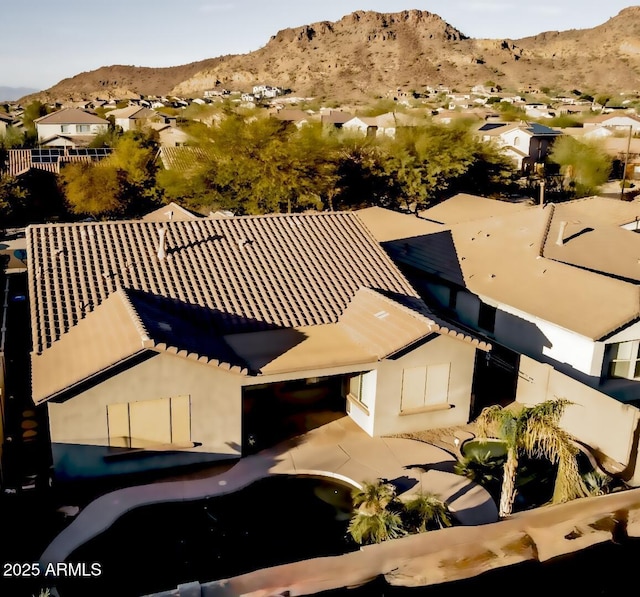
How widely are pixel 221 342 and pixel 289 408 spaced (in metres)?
3.04

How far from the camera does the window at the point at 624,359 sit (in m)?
20.5

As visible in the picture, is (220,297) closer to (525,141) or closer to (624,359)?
(624,359)

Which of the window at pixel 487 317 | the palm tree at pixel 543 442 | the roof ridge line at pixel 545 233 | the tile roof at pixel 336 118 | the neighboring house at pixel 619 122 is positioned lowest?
the window at pixel 487 317

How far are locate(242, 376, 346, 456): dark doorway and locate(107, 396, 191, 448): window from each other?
6.63 ft

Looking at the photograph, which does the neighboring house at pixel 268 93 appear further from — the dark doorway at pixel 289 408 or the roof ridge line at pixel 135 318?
the roof ridge line at pixel 135 318

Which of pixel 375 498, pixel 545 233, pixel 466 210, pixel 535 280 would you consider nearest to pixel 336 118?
pixel 466 210

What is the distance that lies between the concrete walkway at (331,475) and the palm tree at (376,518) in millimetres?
1547

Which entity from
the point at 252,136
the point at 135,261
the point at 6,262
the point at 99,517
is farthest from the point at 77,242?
the point at 252,136

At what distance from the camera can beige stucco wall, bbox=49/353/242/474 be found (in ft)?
48.4

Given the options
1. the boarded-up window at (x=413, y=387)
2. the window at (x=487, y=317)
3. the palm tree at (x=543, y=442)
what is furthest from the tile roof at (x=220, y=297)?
the window at (x=487, y=317)

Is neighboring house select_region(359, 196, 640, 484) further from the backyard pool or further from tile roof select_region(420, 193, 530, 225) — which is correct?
the backyard pool

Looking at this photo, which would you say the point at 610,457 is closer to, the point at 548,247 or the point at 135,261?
the point at 548,247

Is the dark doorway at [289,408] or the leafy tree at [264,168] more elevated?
the leafy tree at [264,168]

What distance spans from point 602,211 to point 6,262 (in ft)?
102
